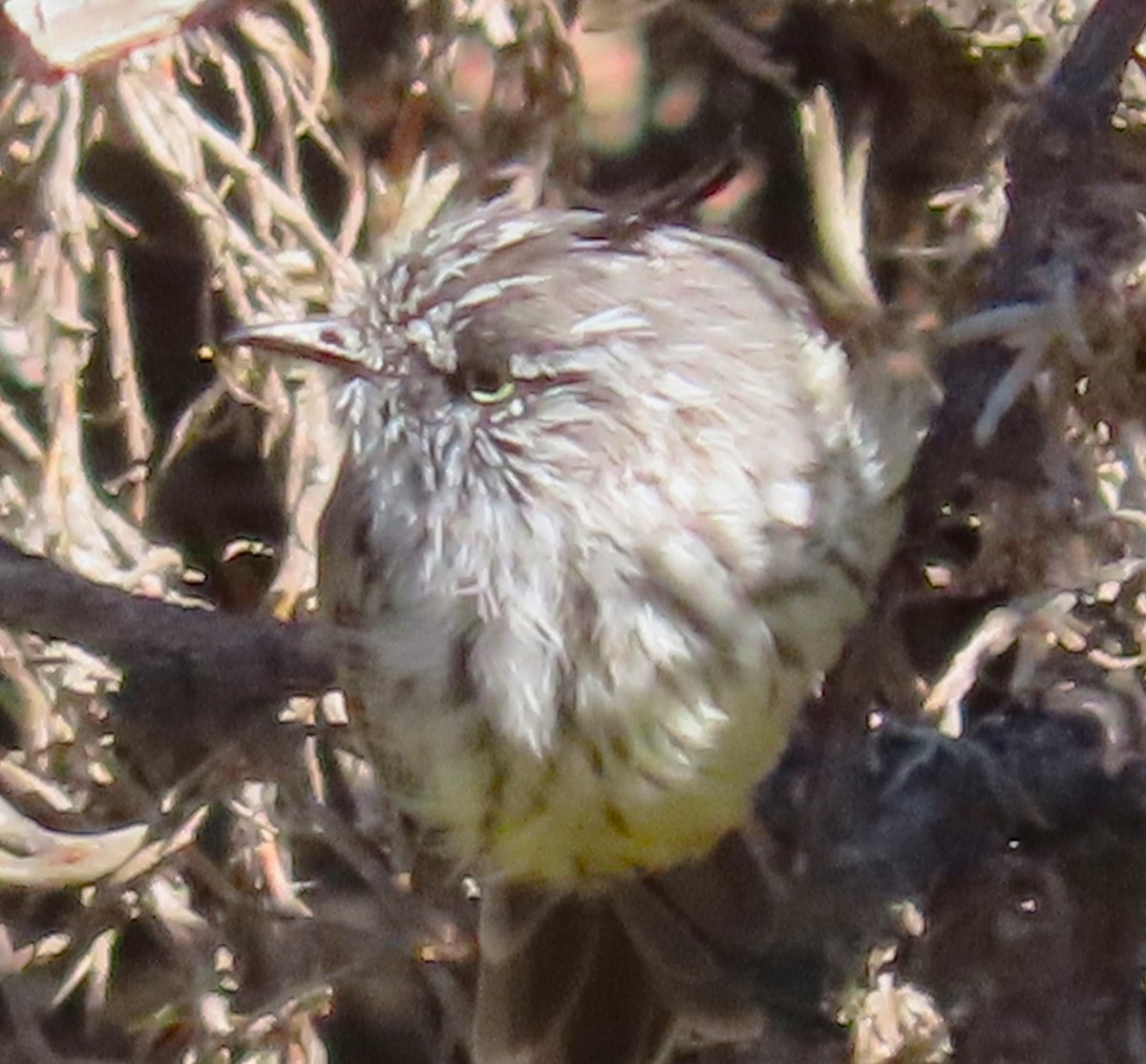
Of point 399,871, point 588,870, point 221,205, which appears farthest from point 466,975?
point 221,205

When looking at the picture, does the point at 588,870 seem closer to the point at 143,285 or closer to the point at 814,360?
the point at 814,360

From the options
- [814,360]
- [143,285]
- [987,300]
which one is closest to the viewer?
[987,300]

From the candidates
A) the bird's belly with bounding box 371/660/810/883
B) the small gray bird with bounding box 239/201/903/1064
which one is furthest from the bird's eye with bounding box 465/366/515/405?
the bird's belly with bounding box 371/660/810/883

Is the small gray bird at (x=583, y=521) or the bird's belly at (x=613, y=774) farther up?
the small gray bird at (x=583, y=521)

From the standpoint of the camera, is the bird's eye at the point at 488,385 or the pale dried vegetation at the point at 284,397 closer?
the bird's eye at the point at 488,385

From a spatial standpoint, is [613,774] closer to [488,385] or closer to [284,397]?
[488,385]

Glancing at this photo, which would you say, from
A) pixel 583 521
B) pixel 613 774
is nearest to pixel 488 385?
pixel 583 521

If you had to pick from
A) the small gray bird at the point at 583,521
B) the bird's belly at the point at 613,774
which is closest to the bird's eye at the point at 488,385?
the small gray bird at the point at 583,521

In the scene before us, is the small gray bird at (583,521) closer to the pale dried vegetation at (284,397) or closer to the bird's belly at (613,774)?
the bird's belly at (613,774)
